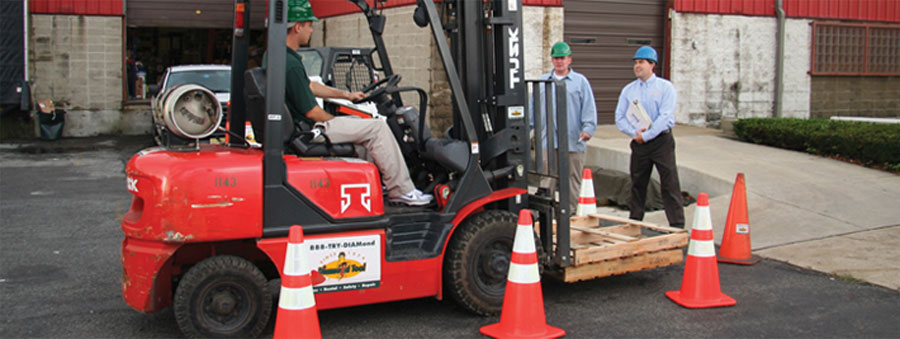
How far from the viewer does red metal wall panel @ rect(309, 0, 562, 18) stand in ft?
48.9

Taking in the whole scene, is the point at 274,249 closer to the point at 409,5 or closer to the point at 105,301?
the point at 105,301

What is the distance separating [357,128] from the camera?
538 centimetres

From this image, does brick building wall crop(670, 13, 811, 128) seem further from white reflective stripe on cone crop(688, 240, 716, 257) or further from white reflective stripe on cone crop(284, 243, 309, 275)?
white reflective stripe on cone crop(284, 243, 309, 275)

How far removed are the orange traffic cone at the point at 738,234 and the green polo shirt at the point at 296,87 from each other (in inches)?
153

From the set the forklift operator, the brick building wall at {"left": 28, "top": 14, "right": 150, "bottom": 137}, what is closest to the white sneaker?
the forklift operator

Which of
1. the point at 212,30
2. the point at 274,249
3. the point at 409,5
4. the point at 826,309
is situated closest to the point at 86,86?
the point at 212,30

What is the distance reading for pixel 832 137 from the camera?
12.0 metres

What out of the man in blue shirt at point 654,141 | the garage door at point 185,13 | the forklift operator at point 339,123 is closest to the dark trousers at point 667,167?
the man in blue shirt at point 654,141

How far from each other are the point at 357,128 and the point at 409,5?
1057cm

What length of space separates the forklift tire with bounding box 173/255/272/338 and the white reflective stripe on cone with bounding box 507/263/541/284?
1.50 m

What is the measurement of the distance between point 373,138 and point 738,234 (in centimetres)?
352

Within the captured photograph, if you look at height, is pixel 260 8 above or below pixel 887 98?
above

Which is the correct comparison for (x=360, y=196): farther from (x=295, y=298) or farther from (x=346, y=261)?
(x=295, y=298)

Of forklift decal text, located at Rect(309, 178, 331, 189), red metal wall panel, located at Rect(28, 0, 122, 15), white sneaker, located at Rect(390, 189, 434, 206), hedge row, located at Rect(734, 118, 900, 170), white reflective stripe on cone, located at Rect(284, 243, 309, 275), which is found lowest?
white reflective stripe on cone, located at Rect(284, 243, 309, 275)
